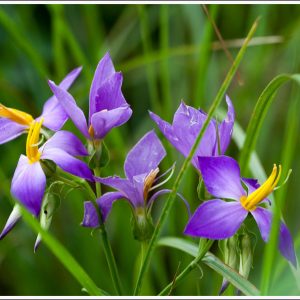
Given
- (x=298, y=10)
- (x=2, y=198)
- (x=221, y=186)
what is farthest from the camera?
(x=298, y=10)

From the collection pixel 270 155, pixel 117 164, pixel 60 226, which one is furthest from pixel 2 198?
pixel 270 155

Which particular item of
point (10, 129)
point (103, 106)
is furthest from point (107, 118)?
point (10, 129)

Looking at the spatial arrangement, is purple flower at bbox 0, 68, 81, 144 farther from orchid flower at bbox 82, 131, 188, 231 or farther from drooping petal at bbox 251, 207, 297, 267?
drooping petal at bbox 251, 207, 297, 267

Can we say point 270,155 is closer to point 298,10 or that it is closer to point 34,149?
point 298,10

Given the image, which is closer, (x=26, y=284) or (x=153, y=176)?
(x=153, y=176)

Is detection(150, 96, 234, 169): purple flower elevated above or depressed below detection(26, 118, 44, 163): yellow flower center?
below

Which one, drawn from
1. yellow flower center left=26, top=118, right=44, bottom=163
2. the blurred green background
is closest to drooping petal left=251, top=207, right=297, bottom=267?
yellow flower center left=26, top=118, right=44, bottom=163
